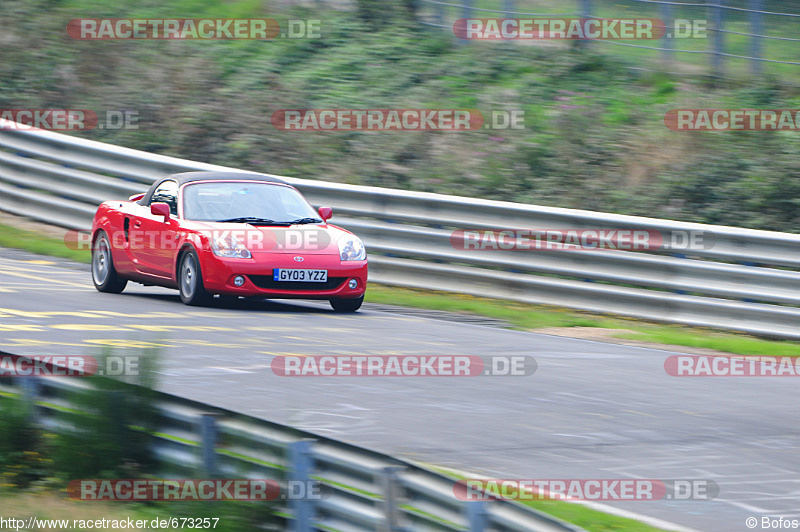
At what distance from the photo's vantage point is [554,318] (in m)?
13.3

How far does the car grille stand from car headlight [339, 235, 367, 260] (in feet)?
0.92

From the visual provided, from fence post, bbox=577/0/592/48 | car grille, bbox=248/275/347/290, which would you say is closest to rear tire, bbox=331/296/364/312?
car grille, bbox=248/275/347/290

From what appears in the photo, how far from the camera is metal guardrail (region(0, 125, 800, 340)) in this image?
1255cm

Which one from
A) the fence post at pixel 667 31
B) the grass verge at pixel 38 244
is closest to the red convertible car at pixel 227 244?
the grass verge at pixel 38 244

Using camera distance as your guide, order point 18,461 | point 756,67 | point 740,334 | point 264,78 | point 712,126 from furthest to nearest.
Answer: point 264,78, point 756,67, point 712,126, point 740,334, point 18,461

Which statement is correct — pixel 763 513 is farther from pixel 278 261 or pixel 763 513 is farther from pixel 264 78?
pixel 264 78

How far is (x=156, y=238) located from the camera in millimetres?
13414

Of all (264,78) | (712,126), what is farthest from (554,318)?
(264,78)

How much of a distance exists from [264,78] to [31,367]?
17.1 m

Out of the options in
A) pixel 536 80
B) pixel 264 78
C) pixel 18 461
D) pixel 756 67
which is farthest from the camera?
pixel 264 78

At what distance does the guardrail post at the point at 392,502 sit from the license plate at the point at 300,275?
8.15 m

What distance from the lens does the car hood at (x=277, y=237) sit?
42.3ft

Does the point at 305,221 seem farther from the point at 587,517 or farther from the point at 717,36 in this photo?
the point at 717,36

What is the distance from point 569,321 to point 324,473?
27.5 feet
